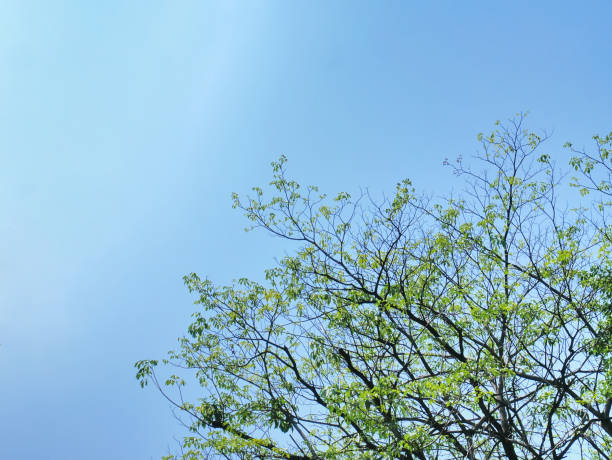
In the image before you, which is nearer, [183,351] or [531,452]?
[531,452]

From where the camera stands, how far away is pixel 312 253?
32.7ft

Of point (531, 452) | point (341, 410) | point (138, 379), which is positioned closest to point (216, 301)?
point (138, 379)

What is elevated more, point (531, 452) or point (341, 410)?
point (341, 410)

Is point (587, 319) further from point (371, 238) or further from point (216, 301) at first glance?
point (216, 301)

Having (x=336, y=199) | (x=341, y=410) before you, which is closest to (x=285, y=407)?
(x=341, y=410)

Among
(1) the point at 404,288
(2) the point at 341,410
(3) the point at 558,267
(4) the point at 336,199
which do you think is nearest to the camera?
(2) the point at 341,410

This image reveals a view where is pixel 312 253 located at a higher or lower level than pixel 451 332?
higher

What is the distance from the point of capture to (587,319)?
8547 millimetres

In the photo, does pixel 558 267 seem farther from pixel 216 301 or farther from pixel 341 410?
pixel 216 301

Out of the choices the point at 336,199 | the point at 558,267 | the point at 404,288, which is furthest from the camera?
the point at 336,199

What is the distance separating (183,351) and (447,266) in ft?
20.1

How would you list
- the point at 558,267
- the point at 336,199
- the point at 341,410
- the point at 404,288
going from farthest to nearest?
the point at 336,199 → the point at 404,288 → the point at 558,267 → the point at 341,410

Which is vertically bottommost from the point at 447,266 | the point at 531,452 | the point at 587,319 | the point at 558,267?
the point at 531,452

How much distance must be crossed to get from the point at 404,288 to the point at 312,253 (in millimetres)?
2129
